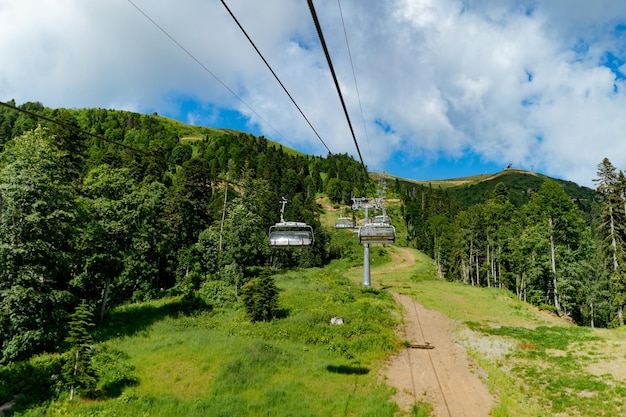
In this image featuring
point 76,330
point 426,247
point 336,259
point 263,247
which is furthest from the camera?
point 426,247

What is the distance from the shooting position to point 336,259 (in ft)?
292

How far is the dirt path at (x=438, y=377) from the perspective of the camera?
16.9 m

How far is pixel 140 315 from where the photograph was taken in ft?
105

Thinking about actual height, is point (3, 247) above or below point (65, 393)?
above

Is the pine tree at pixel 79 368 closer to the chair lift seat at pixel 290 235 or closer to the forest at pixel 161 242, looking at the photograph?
the forest at pixel 161 242

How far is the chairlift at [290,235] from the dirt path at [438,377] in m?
8.70

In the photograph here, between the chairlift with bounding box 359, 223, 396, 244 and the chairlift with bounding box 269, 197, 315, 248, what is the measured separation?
10.2m

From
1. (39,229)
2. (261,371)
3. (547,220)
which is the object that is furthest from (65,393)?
(547,220)

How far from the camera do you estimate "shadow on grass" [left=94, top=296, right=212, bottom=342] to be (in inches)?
1090

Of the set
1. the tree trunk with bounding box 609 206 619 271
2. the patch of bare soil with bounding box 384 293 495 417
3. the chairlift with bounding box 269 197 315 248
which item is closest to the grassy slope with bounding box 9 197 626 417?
the patch of bare soil with bounding box 384 293 495 417

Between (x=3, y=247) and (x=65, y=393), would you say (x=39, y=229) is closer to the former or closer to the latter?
(x=3, y=247)

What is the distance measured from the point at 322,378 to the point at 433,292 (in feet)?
101

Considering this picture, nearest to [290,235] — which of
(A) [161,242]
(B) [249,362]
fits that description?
(B) [249,362]

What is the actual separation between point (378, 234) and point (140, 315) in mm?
21361
